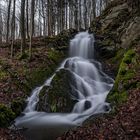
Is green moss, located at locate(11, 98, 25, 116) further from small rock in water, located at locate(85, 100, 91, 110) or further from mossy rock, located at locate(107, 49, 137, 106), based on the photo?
mossy rock, located at locate(107, 49, 137, 106)

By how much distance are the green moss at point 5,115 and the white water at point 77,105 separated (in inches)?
14.1

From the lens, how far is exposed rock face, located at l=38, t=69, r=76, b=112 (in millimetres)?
14195

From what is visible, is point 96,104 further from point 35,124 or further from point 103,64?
point 103,64

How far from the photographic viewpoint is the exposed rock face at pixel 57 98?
14195 mm

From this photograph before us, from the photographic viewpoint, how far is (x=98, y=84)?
1811cm

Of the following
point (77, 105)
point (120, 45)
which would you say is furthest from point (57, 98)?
point (120, 45)

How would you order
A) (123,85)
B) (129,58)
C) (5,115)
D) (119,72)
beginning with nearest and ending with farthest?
(5,115) < (123,85) < (119,72) < (129,58)

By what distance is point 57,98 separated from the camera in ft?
47.7

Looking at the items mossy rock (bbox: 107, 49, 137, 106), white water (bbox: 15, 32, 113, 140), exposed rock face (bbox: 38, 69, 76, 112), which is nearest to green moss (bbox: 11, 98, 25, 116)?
white water (bbox: 15, 32, 113, 140)

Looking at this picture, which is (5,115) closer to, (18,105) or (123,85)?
(18,105)

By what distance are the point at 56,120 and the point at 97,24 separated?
18.7 m

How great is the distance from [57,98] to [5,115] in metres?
3.14

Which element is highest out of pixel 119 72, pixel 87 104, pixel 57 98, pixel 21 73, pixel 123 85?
pixel 119 72

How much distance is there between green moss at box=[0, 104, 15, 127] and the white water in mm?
357
